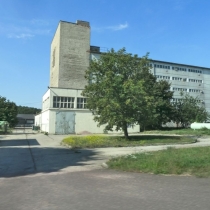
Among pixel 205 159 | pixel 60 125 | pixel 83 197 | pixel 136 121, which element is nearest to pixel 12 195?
pixel 83 197

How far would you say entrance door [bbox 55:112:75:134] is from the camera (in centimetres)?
3878

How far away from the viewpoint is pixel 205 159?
35.0 ft

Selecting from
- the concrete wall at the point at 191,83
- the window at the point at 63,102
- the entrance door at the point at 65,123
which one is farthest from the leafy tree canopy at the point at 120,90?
the concrete wall at the point at 191,83

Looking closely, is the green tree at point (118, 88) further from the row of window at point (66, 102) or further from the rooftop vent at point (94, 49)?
the rooftop vent at point (94, 49)

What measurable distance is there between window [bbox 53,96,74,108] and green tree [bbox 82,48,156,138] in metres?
17.2

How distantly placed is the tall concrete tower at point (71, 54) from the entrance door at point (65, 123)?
1618 centimetres

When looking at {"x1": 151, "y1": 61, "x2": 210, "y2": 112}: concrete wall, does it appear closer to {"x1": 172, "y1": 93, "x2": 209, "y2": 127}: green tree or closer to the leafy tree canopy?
{"x1": 172, "y1": 93, "x2": 209, "y2": 127}: green tree

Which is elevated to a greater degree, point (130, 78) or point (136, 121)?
point (130, 78)

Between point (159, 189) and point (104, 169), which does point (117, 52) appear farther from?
point (159, 189)

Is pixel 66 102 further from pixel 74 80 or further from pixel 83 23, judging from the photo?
pixel 83 23

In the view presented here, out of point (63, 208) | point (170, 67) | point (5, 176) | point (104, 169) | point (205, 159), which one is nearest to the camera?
point (63, 208)

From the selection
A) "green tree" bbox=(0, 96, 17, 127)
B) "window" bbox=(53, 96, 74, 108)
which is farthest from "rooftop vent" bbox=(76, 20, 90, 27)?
"window" bbox=(53, 96, 74, 108)

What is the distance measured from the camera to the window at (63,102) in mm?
39750

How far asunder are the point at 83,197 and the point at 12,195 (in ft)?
5.77
